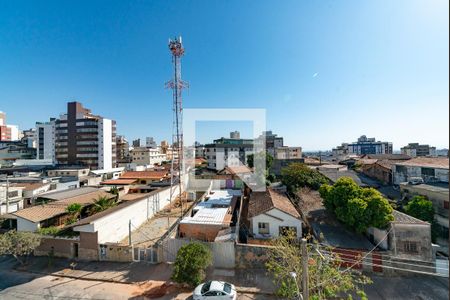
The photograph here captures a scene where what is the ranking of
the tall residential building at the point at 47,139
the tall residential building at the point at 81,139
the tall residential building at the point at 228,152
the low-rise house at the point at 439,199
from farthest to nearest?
the tall residential building at the point at 47,139 → the tall residential building at the point at 81,139 → the tall residential building at the point at 228,152 → the low-rise house at the point at 439,199

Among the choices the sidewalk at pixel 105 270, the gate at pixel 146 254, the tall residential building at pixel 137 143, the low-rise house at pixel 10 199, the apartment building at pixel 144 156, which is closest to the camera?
the sidewalk at pixel 105 270

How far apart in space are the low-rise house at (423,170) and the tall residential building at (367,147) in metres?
71.3

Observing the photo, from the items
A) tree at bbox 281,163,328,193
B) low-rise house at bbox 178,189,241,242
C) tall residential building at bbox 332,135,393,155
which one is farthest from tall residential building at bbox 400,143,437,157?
low-rise house at bbox 178,189,241,242

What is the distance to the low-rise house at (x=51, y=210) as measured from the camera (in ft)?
47.1

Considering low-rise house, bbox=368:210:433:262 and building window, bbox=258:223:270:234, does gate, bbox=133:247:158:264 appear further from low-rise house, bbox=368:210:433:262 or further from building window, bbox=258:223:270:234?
low-rise house, bbox=368:210:433:262

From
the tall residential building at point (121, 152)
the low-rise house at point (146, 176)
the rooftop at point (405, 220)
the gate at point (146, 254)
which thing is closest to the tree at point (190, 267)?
the gate at point (146, 254)

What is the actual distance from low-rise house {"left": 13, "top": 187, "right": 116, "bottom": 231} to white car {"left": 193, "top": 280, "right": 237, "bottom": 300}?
1255 centimetres

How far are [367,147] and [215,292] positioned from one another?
11504 centimetres

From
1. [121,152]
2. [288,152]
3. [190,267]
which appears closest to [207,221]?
[190,267]

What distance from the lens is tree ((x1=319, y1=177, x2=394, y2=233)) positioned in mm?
11906

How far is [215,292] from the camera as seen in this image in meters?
8.74

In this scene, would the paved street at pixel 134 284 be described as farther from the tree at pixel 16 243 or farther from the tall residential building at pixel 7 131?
the tall residential building at pixel 7 131

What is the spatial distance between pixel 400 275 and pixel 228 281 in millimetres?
8363

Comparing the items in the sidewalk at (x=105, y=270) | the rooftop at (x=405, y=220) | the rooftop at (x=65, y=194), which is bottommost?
the sidewalk at (x=105, y=270)
